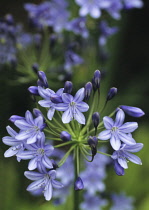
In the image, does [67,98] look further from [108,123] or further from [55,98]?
[108,123]

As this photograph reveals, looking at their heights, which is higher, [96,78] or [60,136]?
[96,78]

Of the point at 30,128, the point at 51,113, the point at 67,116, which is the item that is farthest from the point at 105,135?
the point at 30,128

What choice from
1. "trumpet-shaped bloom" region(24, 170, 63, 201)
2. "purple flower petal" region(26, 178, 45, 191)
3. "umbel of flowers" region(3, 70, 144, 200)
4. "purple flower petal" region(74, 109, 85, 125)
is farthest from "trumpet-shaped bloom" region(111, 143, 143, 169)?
"purple flower petal" region(26, 178, 45, 191)

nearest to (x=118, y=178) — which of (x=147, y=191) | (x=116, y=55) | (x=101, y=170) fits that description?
(x=147, y=191)

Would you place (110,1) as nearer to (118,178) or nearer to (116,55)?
(116,55)

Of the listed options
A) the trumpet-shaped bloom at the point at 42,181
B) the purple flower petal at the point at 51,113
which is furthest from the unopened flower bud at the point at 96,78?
the trumpet-shaped bloom at the point at 42,181

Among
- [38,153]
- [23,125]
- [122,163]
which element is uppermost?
[23,125]
